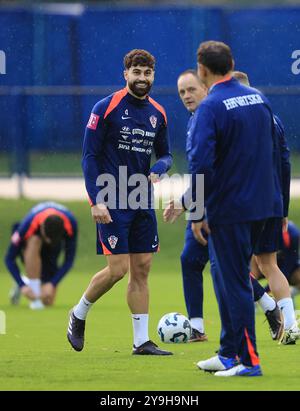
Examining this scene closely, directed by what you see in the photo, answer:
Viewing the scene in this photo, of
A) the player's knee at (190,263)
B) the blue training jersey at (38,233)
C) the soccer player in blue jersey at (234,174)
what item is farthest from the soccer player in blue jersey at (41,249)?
the soccer player in blue jersey at (234,174)

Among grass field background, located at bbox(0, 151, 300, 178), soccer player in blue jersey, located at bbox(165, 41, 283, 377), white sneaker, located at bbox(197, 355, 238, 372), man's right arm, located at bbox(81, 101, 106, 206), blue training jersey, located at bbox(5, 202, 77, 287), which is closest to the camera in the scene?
soccer player in blue jersey, located at bbox(165, 41, 283, 377)

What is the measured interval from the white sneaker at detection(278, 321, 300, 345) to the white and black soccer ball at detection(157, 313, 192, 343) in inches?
36.0

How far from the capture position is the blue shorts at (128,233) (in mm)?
10258

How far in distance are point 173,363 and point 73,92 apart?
13.6 m

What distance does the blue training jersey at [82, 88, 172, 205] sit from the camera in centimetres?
1029

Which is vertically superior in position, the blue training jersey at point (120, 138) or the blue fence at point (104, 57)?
the blue fence at point (104, 57)

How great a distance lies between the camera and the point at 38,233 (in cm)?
1571

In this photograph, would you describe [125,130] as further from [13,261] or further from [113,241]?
[13,261]

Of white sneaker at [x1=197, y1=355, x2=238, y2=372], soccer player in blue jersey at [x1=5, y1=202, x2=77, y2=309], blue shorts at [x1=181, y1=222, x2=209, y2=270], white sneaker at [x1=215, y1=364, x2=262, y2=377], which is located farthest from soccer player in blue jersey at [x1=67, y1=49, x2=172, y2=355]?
soccer player in blue jersey at [x1=5, y1=202, x2=77, y2=309]

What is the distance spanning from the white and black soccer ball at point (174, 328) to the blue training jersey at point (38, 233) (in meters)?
4.50

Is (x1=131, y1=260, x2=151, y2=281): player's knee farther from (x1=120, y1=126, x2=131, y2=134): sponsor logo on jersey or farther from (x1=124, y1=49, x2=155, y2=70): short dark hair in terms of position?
(x1=124, y1=49, x2=155, y2=70): short dark hair

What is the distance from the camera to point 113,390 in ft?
26.9

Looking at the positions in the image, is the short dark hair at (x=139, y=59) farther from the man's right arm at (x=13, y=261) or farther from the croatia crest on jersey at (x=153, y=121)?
the man's right arm at (x=13, y=261)
